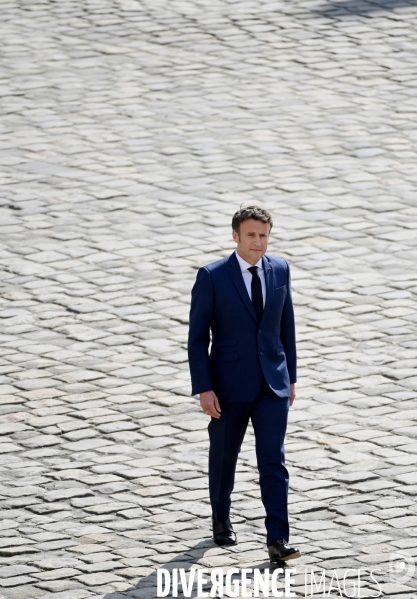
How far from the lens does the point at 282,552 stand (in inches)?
256

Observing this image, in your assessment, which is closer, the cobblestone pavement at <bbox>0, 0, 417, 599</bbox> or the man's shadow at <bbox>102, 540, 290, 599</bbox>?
the man's shadow at <bbox>102, 540, 290, 599</bbox>

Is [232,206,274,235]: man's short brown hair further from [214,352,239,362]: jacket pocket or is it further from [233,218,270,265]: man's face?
[214,352,239,362]: jacket pocket

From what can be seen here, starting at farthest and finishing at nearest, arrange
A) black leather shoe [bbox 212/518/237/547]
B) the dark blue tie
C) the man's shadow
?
black leather shoe [bbox 212/518/237/547], the dark blue tie, the man's shadow

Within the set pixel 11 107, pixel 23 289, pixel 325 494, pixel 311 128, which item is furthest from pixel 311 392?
pixel 11 107

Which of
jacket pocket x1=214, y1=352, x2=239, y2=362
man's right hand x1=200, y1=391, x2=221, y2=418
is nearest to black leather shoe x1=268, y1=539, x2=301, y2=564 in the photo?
man's right hand x1=200, y1=391, x2=221, y2=418

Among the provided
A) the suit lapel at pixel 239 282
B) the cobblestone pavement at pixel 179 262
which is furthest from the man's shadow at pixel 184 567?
the suit lapel at pixel 239 282

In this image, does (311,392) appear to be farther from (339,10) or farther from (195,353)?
(339,10)

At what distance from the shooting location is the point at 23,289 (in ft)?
35.8

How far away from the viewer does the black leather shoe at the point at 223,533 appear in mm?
6844

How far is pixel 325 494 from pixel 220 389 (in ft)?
3.99

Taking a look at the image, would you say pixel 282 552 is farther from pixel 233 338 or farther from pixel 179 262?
pixel 179 262

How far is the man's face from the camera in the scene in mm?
6613

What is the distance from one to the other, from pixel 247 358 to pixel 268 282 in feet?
1.42

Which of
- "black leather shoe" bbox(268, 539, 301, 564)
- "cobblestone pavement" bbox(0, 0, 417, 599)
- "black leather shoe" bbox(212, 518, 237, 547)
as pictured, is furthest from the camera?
"cobblestone pavement" bbox(0, 0, 417, 599)
